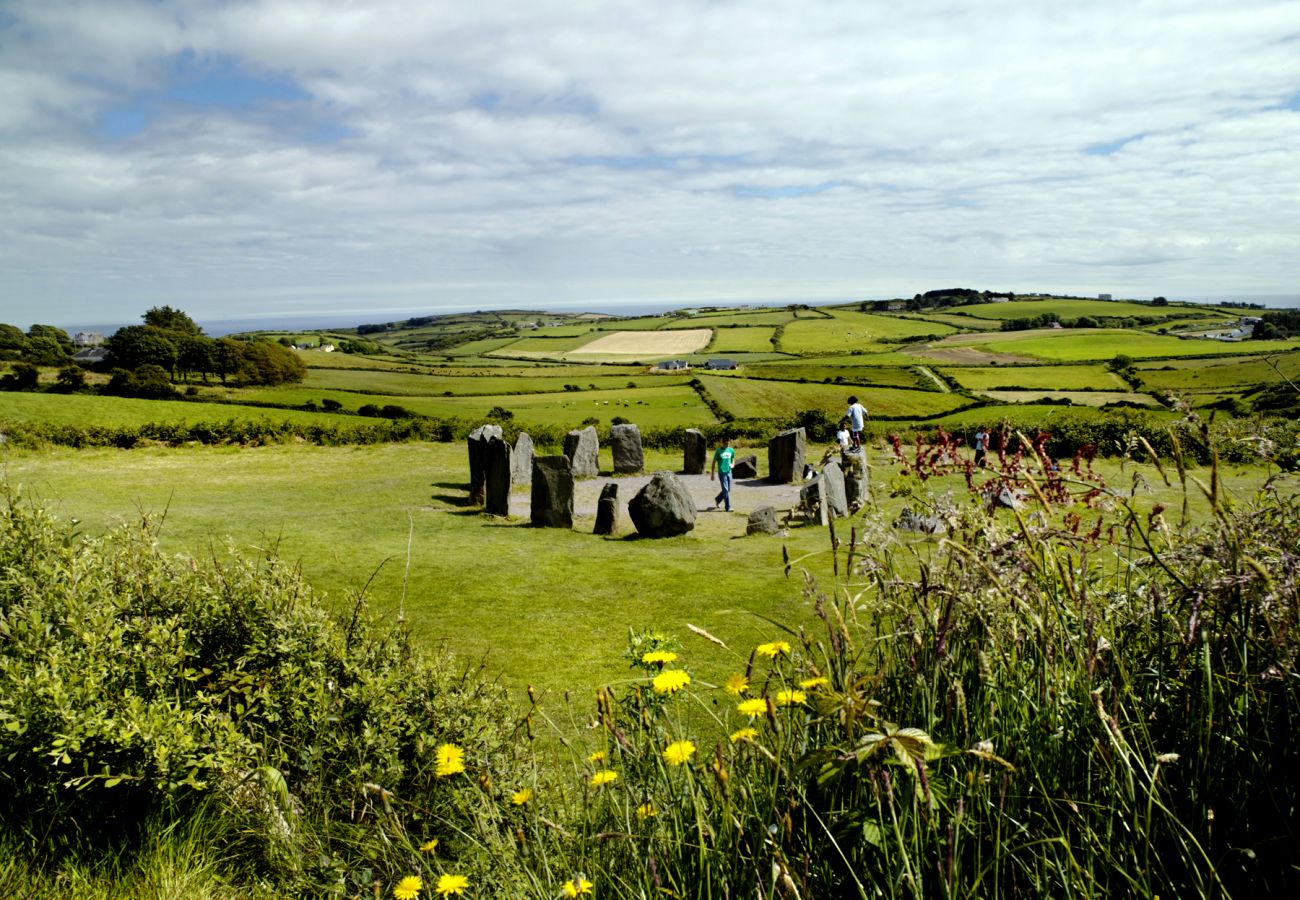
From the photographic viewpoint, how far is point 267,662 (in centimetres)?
498

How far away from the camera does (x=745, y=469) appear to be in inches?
992

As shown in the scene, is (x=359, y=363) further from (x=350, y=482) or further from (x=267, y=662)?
(x=267, y=662)

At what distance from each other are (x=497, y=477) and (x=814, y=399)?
108ft

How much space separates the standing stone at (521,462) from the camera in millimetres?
23406

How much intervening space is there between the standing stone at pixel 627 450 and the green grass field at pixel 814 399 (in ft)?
57.8

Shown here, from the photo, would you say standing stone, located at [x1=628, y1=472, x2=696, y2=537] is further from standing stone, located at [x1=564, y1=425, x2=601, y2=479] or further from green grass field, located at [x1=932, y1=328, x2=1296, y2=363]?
green grass field, located at [x1=932, y1=328, x2=1296, y2=363]

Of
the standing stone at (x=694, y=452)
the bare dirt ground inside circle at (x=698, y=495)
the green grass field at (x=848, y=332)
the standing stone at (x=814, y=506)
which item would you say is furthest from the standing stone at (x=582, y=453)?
the green grass field at (x=848, y=332)

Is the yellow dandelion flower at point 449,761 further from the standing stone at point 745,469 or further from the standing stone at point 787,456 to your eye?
the standing stone at point 745,469

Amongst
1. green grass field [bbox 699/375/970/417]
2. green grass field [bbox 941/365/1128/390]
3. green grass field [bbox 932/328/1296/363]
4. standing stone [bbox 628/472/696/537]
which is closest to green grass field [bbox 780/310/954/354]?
green grass field [bbox 932/328/1296/363]

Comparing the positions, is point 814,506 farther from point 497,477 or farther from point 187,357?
point 187,357

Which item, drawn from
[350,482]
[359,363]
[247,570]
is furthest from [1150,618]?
[359,363]

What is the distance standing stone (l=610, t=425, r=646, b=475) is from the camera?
1008 inches

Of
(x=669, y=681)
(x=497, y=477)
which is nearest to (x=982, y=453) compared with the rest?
(x=669, y=681)

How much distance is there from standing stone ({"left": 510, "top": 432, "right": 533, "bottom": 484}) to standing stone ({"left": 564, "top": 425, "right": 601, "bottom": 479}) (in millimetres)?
1340
